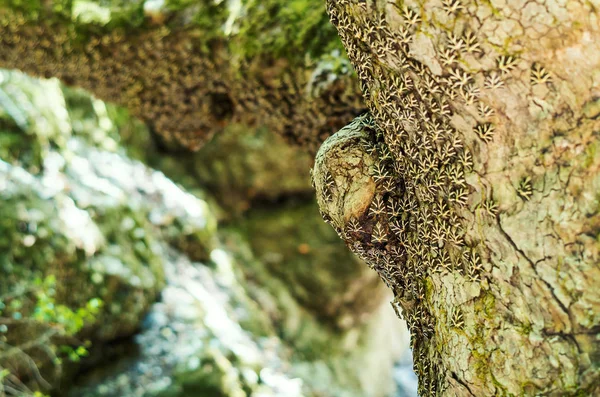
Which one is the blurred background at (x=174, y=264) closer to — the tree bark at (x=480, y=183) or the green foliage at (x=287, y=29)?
the green foliage at (x=287, y=29)

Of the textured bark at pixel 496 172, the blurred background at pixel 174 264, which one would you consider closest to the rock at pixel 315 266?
the blurred background at pixel 174 264

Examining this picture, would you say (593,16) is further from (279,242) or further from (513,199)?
(279,242)

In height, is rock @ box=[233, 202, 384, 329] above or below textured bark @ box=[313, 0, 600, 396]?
above

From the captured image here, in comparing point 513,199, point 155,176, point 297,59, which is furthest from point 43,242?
point 513,199

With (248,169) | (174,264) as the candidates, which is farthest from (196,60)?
(248,169)

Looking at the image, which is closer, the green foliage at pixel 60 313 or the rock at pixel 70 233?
the green foliage at pixel 60 313

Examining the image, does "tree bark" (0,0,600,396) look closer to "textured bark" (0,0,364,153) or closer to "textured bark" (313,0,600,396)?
"textured bark" (313,0,600,396)

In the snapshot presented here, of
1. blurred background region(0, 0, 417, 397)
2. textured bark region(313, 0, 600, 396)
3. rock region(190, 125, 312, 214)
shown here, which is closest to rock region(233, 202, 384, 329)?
blurred background region(0, 0, 417, 397)
